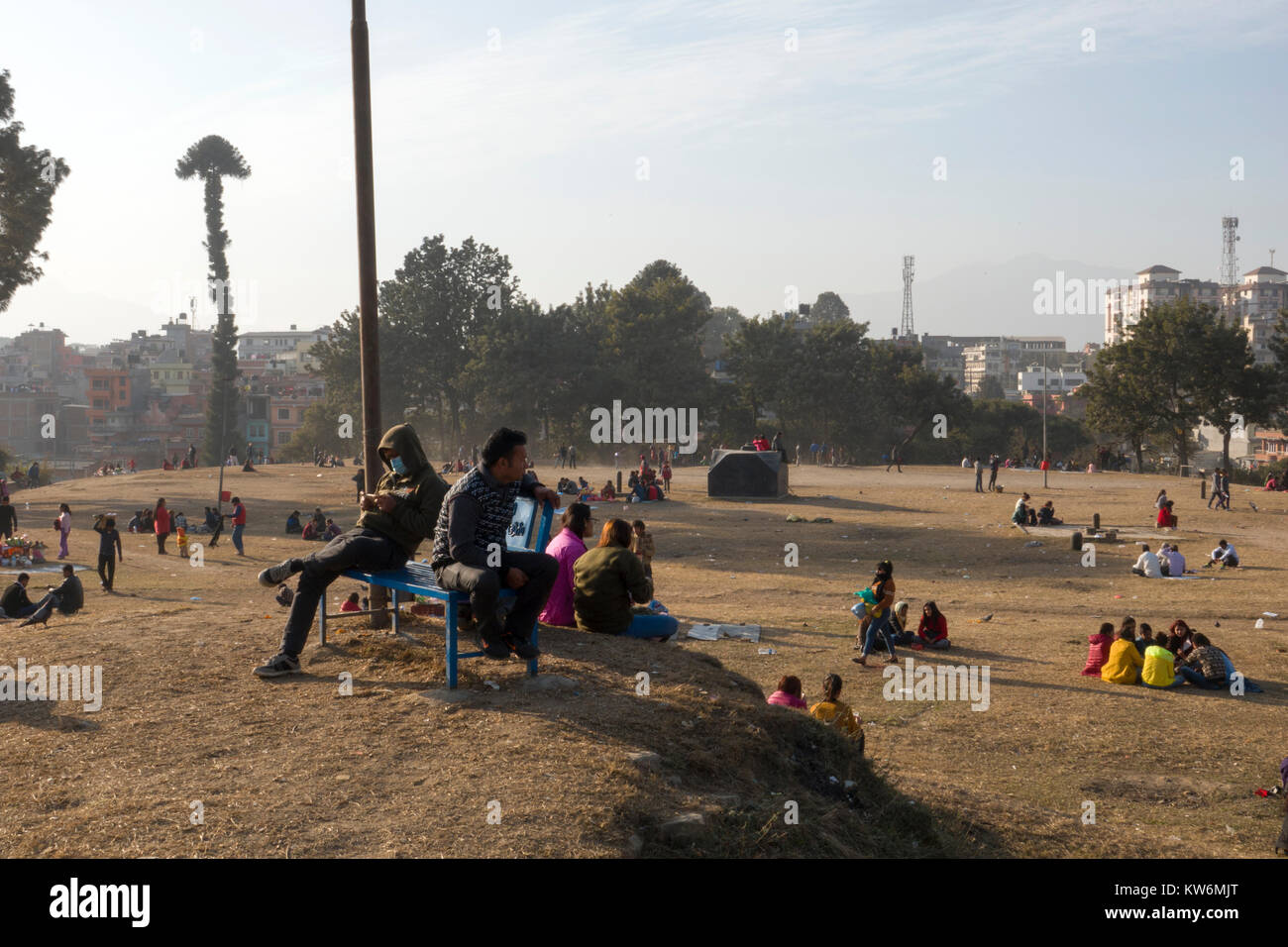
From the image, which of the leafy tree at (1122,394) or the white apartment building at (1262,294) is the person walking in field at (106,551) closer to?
the leafy tree at (1122,394)

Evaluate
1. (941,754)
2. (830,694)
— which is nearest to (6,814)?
(830,694)

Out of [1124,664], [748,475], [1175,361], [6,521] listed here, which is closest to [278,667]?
[1124,664]

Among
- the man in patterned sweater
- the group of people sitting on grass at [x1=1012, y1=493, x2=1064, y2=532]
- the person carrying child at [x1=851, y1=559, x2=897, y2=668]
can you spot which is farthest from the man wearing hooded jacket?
the group of people sitting on grass at [x1=1012, y1=493, x2=1064, y2=532]

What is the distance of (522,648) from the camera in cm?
680

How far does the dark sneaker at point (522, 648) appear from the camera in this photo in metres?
6.80

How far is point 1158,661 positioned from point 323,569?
9680 millimetres

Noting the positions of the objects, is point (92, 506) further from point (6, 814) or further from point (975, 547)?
point (6, 814)

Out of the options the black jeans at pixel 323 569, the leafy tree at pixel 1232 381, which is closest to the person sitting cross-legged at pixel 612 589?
the black jeans at pixel 323 569

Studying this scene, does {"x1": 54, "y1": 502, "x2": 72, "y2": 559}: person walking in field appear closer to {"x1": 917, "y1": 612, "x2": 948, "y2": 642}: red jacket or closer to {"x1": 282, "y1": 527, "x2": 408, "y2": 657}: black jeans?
{"x1": 917, "y1": 612, "x2": 948, "y2": 642}: red jacket

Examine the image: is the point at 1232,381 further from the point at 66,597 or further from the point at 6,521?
the point at 66,597

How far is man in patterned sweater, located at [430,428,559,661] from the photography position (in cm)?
674

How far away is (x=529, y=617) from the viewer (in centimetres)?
693

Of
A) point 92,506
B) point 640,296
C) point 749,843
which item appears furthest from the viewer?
point 640,296

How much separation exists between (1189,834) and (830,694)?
8.88 feet
